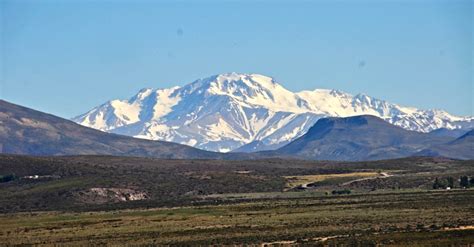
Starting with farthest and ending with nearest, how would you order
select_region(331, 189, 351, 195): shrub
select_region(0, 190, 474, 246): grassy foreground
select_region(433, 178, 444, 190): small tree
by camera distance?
select_region(331, 189, 351, 195): shrub
select_region(433, 178, 444, 190): small tree
select_region(0, 190, 474, 246): grassy foreground

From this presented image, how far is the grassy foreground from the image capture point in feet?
306

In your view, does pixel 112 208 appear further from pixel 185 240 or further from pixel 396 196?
pixel 185 240

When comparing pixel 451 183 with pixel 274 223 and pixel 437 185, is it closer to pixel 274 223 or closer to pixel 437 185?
pixel 437 185

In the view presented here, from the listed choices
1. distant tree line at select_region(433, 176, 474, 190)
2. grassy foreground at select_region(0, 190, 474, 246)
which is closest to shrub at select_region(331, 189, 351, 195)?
distant tree line at select_region(433, 176, 474, 190)

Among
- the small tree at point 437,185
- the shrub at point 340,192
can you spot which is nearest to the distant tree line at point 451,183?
the small tree at point 437,185

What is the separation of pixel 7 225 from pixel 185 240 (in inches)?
1562

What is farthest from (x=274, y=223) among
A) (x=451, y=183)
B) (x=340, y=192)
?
(x=451, y=183)

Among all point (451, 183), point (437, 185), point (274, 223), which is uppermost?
point (451, 183)

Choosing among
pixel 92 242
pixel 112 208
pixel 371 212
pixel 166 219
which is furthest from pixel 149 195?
pixel 92 242

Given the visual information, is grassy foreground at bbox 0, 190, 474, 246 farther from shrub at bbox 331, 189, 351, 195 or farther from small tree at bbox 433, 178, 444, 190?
shrub at bbox 331, 189, 351, 195

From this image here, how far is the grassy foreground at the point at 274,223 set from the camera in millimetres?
93375

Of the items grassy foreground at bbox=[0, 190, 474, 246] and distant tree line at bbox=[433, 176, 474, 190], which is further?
distant tree line at bbox=[433, 176, 474, 190]

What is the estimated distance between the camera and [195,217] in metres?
131

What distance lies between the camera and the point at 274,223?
11338 centimetres
